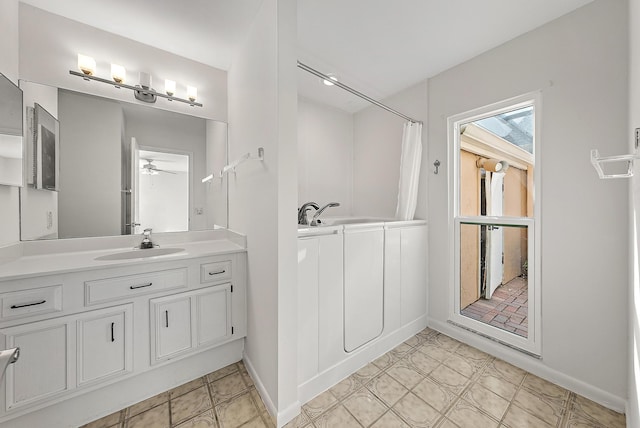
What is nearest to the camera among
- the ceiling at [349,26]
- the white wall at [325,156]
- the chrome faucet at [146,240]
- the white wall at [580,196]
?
the white wall at [580,196]

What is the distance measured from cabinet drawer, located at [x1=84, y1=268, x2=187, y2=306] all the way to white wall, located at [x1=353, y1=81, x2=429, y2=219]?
2193mm

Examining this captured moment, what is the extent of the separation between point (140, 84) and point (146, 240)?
49.0 inches

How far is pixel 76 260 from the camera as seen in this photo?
1.47 meters

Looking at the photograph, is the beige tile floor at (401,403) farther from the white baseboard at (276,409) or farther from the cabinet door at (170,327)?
the cabinet door at (170,327)

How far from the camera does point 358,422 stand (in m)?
1.37

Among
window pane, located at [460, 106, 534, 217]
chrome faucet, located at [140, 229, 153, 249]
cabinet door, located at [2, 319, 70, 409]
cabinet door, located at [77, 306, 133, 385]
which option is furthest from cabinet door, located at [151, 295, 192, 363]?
window pane, located at [460, 106, 534, 217]

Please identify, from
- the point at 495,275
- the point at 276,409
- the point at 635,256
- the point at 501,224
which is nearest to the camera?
the point at 635,256

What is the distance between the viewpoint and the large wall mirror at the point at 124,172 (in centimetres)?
164

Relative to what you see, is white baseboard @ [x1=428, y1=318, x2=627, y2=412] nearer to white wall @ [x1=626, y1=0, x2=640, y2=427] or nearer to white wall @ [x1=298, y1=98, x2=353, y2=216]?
white wall @ [x1=626, y1=0, x2=640, y2=427]

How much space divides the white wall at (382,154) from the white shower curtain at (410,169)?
11 centimetres

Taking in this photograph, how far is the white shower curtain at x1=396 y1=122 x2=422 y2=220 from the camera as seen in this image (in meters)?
2.37

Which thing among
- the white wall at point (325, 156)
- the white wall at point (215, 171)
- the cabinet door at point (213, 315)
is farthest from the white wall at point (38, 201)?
the white wall at point (325, 156)

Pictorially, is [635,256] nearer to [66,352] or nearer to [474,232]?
[474,232]

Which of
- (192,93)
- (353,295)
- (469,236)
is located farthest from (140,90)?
(469,236)
